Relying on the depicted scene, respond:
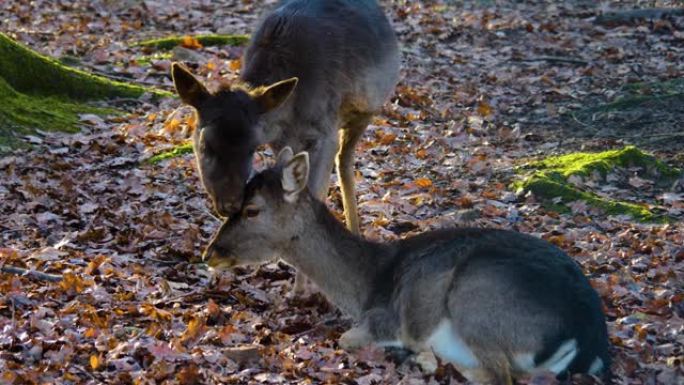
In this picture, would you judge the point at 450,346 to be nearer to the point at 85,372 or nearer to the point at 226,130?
the point at 85,372

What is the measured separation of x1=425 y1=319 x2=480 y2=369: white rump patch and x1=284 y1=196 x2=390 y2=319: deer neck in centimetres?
85

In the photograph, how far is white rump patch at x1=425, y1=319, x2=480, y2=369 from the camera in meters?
7.11

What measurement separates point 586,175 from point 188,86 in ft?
17.3

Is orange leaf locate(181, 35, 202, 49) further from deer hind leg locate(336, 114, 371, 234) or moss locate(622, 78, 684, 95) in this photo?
deer hind leg locate(336, 114, 371, 234)

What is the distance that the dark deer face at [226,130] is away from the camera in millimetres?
8117

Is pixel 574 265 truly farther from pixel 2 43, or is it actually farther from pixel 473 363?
pixel 2 43

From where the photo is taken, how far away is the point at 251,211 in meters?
7.98

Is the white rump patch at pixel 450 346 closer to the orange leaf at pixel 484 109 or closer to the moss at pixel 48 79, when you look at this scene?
the moss at pixel 48 79

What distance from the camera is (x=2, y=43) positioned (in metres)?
13.5

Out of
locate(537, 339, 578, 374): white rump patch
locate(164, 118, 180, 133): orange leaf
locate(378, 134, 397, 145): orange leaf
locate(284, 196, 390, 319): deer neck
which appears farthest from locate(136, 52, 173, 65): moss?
locate(537, 339, 578, 374): white rump patch

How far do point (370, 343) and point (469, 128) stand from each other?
728 centimetres

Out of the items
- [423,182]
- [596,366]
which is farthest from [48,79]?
[596,366]

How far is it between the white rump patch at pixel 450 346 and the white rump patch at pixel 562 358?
468 millimetres

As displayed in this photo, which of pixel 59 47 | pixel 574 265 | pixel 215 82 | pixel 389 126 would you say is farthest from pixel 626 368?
pixel 59 47
